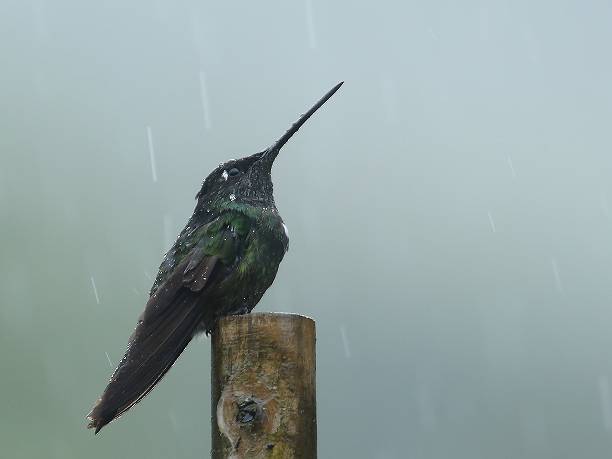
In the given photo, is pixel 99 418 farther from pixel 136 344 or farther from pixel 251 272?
pixel 251 272

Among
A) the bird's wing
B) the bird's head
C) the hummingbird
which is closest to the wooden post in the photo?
the hummingbird

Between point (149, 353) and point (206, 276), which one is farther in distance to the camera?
point (206, 276)

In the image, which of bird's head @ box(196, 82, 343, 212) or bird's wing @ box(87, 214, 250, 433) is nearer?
bird's wing @ box(87, 214, 250, 433)

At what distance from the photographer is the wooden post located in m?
3.03

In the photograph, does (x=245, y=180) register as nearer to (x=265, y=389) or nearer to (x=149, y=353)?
(x=149, y=353)

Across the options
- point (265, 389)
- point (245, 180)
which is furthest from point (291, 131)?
point (265, 389)

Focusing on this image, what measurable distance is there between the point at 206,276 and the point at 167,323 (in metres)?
0.42

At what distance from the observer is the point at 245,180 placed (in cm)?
613

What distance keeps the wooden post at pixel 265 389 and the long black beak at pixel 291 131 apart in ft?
9.46

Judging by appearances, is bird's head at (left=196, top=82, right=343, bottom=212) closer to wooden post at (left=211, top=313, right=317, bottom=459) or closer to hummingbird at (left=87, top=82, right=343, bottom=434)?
hummingbird at (left=87, top=82, right=343, bottom=434)

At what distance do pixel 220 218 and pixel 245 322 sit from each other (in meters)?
2.39

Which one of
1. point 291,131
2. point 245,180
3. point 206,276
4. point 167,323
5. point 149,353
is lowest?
point 149,353

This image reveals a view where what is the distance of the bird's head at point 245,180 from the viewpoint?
5992mm

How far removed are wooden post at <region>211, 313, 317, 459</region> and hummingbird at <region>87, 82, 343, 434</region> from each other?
3.08ft
